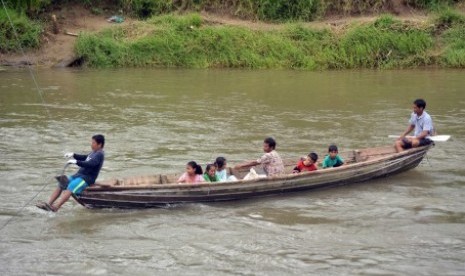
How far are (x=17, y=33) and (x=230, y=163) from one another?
14.4 metres

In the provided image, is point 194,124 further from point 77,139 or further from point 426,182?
point 426,182

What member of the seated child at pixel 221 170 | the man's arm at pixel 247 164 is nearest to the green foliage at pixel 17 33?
the man's arm at pixel 247 164

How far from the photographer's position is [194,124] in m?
15.8

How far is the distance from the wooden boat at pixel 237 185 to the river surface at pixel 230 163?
0.49 ft

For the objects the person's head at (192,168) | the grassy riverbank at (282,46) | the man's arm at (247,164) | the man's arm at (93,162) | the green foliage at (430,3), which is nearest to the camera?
the man's arm at (93,162)

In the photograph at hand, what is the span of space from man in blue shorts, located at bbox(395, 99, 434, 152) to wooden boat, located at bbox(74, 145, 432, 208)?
0.41 feet

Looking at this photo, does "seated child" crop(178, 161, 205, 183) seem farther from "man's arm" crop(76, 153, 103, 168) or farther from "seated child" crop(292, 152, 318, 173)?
"seated child" crop(292, 152, 318, 173)

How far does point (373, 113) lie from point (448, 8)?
10.7 m

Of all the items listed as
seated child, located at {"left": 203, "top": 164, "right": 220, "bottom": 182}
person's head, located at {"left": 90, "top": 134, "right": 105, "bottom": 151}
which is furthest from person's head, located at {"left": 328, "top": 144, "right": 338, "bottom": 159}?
person's head, located at {"left": 90, "top": 134, "right": 105, "bottom": 151}

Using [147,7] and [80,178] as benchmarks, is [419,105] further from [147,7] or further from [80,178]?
[147,7]

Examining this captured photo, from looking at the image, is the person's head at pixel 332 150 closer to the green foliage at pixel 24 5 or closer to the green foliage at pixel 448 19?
the green foliage at pixel 448 19

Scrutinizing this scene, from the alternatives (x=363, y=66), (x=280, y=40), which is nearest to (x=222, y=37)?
(x=280, y=40)

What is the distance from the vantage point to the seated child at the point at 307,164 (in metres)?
10.8

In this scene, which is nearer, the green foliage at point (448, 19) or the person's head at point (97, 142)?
the person's head at point (97, 142)
